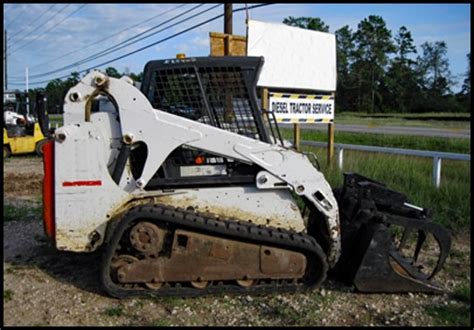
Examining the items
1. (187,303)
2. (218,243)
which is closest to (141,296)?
(187,303)

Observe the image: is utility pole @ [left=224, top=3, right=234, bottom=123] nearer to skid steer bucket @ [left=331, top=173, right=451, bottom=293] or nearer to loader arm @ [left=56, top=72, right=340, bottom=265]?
loader arm @ [left=56, top=72, right=340, bottom=265]

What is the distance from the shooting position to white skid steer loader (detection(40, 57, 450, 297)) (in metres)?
5.03

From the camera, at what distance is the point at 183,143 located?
16.9ft

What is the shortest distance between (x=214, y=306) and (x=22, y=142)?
15879mm

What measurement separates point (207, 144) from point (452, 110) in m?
58.2

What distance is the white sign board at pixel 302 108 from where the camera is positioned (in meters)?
9.37

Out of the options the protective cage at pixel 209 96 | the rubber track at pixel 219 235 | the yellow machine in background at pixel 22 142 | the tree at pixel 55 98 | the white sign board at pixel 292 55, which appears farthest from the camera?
the yellow machine in background at pixel 22 142

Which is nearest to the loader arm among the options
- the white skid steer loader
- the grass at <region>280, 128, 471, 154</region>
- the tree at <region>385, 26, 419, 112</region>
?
the white skid steer loader

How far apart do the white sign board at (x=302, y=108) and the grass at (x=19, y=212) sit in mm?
4198

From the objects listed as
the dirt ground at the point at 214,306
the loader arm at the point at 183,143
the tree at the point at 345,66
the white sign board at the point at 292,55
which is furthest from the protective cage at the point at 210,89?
the tree at the point at 345,66

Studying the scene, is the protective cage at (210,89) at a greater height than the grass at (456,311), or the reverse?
the protective cage at (210,89)

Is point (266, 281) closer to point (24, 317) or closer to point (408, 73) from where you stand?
point (24, 317)

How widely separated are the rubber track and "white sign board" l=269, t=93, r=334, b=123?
429 cm

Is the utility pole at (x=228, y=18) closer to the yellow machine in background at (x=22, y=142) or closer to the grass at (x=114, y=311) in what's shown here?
the grass at (x=114, y=311)
